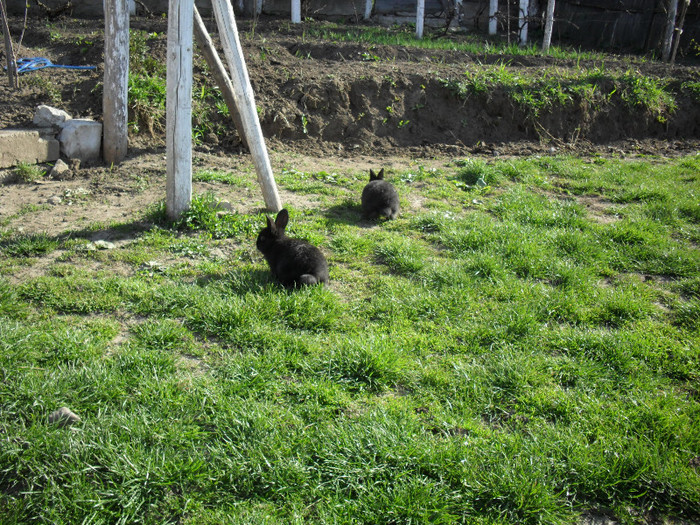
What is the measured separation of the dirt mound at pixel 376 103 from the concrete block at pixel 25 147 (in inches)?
38.1

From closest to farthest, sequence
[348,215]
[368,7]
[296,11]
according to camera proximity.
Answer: [348,215]
[296,11]
[368,7]

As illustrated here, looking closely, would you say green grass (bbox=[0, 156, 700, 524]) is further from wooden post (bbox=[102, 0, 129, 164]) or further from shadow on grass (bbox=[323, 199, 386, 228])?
wooden post (bbox=[102, 0, 129, 164])

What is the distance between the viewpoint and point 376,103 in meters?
9.73

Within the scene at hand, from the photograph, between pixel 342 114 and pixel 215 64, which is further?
pixel 342 114

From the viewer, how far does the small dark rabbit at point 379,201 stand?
6285 mm

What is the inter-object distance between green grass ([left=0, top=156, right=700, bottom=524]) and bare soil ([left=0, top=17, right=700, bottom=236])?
7.47ft

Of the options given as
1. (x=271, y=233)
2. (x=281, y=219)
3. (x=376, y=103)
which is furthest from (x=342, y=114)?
(x=271, y=233)

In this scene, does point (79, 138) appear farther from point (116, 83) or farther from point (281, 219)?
point (281, 219)

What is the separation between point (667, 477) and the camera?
2766 mm

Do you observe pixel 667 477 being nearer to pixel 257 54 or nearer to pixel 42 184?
pixel 42 184

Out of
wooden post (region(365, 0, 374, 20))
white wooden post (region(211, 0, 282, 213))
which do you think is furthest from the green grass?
wooden post (region(365, 0, 374, 20))

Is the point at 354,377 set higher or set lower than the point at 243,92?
lower

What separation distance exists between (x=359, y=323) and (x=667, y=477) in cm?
231

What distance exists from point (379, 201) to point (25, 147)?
15.7ft
